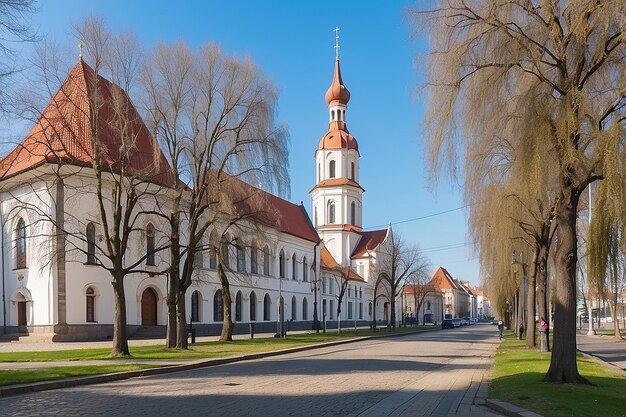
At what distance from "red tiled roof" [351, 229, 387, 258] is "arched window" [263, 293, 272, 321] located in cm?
3226

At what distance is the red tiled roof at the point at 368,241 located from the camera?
321 ft

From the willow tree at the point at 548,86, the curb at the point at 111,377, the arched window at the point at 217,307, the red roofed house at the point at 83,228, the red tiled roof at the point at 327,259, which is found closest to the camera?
the willow tree at the point at 548,86

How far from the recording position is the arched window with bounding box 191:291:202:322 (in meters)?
52.4

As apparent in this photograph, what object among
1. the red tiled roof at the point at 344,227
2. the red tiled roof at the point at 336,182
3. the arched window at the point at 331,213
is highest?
the red tiled roof at the point at 336,182

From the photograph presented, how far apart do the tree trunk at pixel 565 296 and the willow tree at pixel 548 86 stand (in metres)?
0.02

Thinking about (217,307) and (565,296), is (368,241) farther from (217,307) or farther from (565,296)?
(565,296)

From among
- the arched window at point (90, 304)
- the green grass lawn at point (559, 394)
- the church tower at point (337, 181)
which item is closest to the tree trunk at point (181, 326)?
the arched window at point (90, 304)

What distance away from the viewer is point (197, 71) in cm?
2884

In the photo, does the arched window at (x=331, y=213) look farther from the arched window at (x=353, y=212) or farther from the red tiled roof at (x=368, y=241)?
the red tiled roof at (x=368, y=241)

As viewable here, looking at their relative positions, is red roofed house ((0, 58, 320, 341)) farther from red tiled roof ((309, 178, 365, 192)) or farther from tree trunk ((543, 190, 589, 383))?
red tiled roof ((309, 178, 365, 192))

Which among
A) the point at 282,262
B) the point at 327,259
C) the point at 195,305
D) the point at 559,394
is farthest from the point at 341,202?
the point at 559,394

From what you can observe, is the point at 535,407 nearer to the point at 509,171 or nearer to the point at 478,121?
the point at 478,121

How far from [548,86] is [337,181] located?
77.1m

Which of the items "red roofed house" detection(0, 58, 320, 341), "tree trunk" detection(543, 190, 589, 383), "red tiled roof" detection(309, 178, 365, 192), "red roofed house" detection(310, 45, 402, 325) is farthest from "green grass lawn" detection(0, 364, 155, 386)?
"red tiled roof" detection(309, 178, 365, 192)
